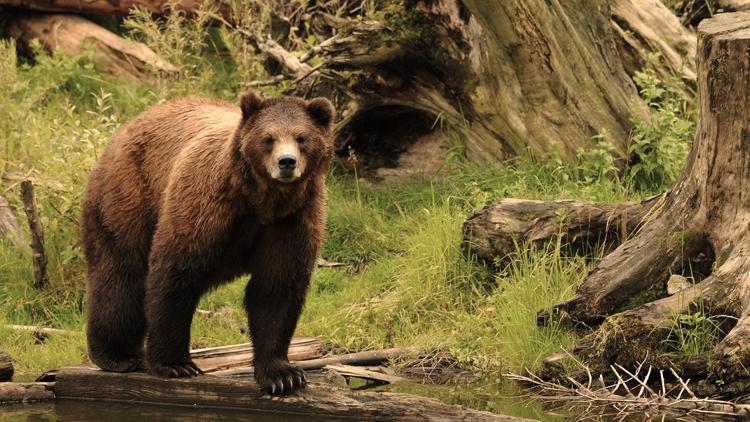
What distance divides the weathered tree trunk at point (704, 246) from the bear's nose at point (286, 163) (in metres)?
2.31

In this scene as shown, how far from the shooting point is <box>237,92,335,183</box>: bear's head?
253 inches

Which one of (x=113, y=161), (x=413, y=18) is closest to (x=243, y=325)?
(x=113, y=161)

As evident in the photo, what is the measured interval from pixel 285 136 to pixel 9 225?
4.40 meters

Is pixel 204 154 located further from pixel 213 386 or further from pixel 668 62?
pixel 668 62

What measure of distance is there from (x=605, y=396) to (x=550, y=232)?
1.76 metres

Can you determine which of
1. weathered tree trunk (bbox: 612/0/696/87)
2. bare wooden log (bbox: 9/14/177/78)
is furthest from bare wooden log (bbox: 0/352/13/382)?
weathered tree trunk (bbox: 612/0/696/87)

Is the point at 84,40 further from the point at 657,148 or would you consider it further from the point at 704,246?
the point at 704,246

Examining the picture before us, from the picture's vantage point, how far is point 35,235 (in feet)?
30.4

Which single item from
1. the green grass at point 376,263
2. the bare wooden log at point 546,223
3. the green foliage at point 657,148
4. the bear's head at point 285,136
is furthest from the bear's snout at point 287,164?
the green foliage at point 657,148

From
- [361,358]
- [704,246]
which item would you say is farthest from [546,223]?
[361,358]

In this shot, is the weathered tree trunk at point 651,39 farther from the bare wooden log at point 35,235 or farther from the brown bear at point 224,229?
the bare wooden log at point 35,235

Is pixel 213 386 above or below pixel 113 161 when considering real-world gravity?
below

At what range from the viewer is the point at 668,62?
11328mm

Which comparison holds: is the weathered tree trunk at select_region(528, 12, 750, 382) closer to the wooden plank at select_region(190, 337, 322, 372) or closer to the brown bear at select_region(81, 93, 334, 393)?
the wooden plank at select_region(190, 337, 322, 372)
